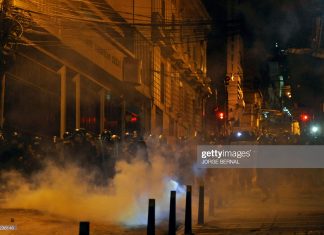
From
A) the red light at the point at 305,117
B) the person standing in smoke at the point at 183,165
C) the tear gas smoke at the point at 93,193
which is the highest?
the red light at the point at 305,117

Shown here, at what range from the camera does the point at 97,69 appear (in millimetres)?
22500

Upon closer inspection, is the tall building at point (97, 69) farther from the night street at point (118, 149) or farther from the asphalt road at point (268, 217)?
the asphalt road at point (268, 217)

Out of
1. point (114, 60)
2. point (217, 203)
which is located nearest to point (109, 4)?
point (114, 60)

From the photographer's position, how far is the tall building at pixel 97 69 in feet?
57.0

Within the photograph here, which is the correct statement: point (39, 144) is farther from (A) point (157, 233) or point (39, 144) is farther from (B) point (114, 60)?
(B) point (114, 60)

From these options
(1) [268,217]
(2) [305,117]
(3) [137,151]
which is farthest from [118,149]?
(2) [305,117]

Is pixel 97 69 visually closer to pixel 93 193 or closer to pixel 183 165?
pixel 183 165

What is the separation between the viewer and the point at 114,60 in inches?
970

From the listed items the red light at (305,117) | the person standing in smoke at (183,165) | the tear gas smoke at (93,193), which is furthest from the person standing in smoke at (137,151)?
the red light at (305,117)

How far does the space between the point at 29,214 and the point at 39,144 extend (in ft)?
12.7

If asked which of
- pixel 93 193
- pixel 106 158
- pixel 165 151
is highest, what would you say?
pixel 165 151

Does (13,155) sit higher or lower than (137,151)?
lower

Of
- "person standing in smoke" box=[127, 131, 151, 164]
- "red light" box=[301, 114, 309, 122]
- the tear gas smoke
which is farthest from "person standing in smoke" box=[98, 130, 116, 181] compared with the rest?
"red light" box=[301, 114, 309, 122]

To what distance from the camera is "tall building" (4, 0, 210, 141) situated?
17.4 m
